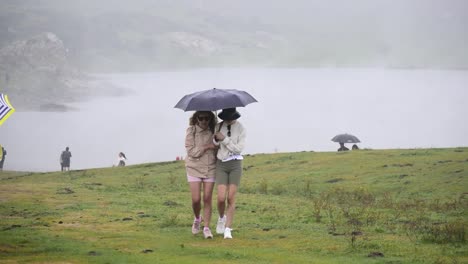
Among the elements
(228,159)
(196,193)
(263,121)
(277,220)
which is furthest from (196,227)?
(263,121)

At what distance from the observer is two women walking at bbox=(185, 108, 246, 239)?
48.7ft

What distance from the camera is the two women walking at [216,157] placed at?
48.7ft

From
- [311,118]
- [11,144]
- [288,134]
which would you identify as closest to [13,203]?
[11,144]

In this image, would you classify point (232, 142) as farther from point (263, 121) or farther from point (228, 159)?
point (263, 121)

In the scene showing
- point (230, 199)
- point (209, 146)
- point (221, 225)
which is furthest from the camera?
point (221, 225)

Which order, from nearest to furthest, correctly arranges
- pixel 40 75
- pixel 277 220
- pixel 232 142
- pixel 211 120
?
pixel 232 142, pixel 211 120, pixel 277 220, pixel 40 75

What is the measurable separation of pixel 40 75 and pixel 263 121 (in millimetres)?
56891

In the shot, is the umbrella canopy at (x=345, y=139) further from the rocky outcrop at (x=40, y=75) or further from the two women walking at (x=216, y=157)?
the rocky outcrop at (x=40, y=75)

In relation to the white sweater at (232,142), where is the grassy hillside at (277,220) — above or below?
below

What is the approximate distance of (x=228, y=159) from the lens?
14.8 m

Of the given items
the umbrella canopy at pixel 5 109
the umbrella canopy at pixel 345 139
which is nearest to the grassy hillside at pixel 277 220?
the umbrella canopy at pixel 5 109

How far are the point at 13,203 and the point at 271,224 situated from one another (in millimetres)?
8472

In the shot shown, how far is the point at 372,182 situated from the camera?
3044cm

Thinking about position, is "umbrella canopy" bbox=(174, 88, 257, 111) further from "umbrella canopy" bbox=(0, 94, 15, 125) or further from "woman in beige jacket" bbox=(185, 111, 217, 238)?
"umbrella canopy" bbox=(0, 94, 15, 125)
